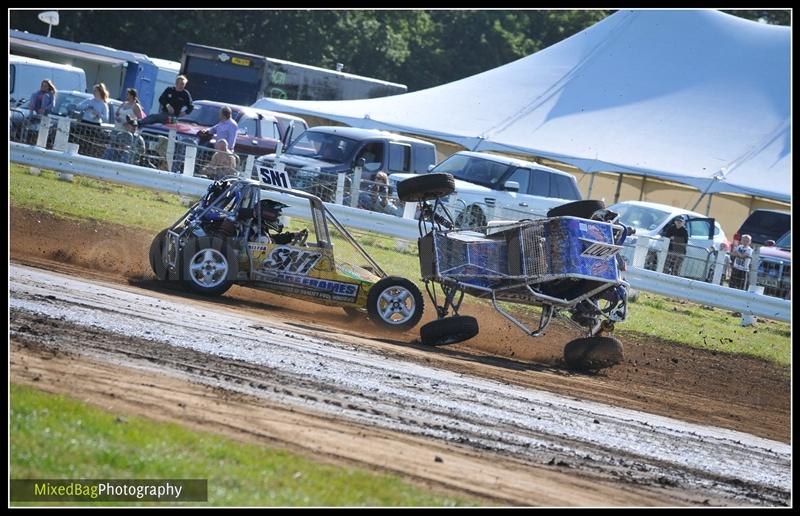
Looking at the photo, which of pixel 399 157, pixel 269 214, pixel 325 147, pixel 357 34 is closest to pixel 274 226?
pixel 269 214

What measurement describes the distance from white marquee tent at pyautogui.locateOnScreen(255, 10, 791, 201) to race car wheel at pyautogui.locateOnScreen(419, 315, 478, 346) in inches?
546

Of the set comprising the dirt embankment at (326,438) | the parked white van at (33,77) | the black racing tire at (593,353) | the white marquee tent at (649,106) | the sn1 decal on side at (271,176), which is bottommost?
the dirt embankment at (326,438)

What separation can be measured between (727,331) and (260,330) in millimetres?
8891

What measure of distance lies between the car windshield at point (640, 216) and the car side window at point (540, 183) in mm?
1497

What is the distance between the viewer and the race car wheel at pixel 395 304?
13094 mm

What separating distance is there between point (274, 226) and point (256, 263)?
55 centimetres

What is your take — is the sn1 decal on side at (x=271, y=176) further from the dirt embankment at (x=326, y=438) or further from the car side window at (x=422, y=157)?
the car side window at (x=422, y=157)

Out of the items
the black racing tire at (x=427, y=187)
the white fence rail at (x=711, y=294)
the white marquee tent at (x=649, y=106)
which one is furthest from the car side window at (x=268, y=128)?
the black racing tire at (x=427, y=187)

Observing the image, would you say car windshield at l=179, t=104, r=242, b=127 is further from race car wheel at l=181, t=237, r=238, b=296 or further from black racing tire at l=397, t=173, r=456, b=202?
black racing tire at l=397, t=173, r=456, b=202

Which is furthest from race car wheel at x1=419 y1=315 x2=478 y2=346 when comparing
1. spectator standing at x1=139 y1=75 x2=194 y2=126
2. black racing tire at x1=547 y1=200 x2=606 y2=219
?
spectator standing at x1=139 y1=75 x2=194 y2=126

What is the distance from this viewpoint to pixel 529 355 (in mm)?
13547

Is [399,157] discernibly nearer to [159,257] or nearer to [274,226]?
[274,226]

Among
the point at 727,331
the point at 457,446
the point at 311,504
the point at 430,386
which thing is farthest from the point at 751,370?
the point at 311,504

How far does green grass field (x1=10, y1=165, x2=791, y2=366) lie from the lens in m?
16.8
